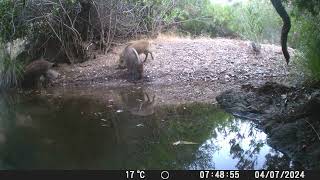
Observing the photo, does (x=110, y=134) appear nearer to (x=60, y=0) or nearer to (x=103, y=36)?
(x=60, y=0)

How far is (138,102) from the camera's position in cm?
992

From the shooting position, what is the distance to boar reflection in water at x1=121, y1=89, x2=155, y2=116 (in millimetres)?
9031

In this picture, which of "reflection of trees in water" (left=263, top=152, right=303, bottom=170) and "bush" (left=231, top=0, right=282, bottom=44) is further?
"bush" (left=231, top=0, right=282, bottom=44)

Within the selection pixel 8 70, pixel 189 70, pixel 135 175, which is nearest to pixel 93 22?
pixel 189 70

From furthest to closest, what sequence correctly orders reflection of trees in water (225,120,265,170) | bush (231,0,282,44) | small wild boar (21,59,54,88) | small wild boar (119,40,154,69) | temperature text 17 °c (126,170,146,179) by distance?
bush (231,0,282,44)
small wild boar (119,40,154,69)
small wild boar (21,59,54,88)
reflection of trees in water (225,120,265,170)
temperature text 17 °c (126,170,146,179)

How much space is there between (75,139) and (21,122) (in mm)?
1867

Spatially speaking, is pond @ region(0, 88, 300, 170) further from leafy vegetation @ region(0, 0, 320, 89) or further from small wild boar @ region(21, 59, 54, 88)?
leafy vegetation @ region(0, 0, 320, 89)

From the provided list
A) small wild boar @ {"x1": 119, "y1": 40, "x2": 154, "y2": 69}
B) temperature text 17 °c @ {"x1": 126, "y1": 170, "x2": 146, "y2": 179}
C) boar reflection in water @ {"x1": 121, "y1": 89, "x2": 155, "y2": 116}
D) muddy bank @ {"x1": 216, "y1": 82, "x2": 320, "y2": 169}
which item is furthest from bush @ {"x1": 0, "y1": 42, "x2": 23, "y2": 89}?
temperature text 17 °c @ {"x1": 126, "y1": 170, "x2": 146, "y2": 179}

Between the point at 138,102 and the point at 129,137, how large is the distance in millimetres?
2682

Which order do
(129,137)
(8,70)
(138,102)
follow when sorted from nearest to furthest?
(129,137) → (138,102) → (8,70)

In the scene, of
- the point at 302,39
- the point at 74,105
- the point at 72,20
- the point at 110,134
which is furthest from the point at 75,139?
the point at 72,20

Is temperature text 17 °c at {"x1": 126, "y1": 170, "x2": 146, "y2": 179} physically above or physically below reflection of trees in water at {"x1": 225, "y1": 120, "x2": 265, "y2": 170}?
above

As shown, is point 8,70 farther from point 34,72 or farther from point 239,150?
point 239,150

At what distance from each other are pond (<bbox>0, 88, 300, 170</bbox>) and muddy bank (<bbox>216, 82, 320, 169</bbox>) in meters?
0.18
